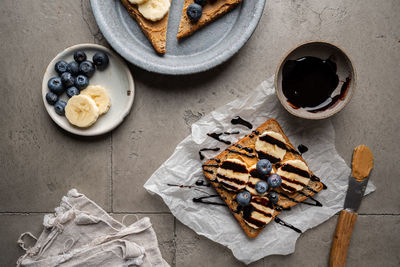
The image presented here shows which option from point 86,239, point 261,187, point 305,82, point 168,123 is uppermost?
point 305,82

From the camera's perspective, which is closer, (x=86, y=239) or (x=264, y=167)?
(x=264, y=167)

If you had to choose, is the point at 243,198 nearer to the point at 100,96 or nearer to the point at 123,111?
the point at 123,111

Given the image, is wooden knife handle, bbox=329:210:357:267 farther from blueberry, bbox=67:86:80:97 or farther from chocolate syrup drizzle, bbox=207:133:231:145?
blueberry, bbox=67:86:80:97

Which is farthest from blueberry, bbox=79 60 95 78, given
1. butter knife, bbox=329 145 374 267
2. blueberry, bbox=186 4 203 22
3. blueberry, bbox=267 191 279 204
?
butter knife, bbox=329 145 374 267

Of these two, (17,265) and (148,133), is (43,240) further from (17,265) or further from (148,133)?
(148,133)

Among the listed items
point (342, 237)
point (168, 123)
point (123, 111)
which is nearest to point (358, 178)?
point (342, 237)

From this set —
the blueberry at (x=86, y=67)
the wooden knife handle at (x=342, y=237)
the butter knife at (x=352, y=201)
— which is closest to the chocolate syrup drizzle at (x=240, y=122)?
the butter knife at (x=352, y=201)

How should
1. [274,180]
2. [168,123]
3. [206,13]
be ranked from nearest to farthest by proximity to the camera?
[274,180]
[206,13]
[168,123]
